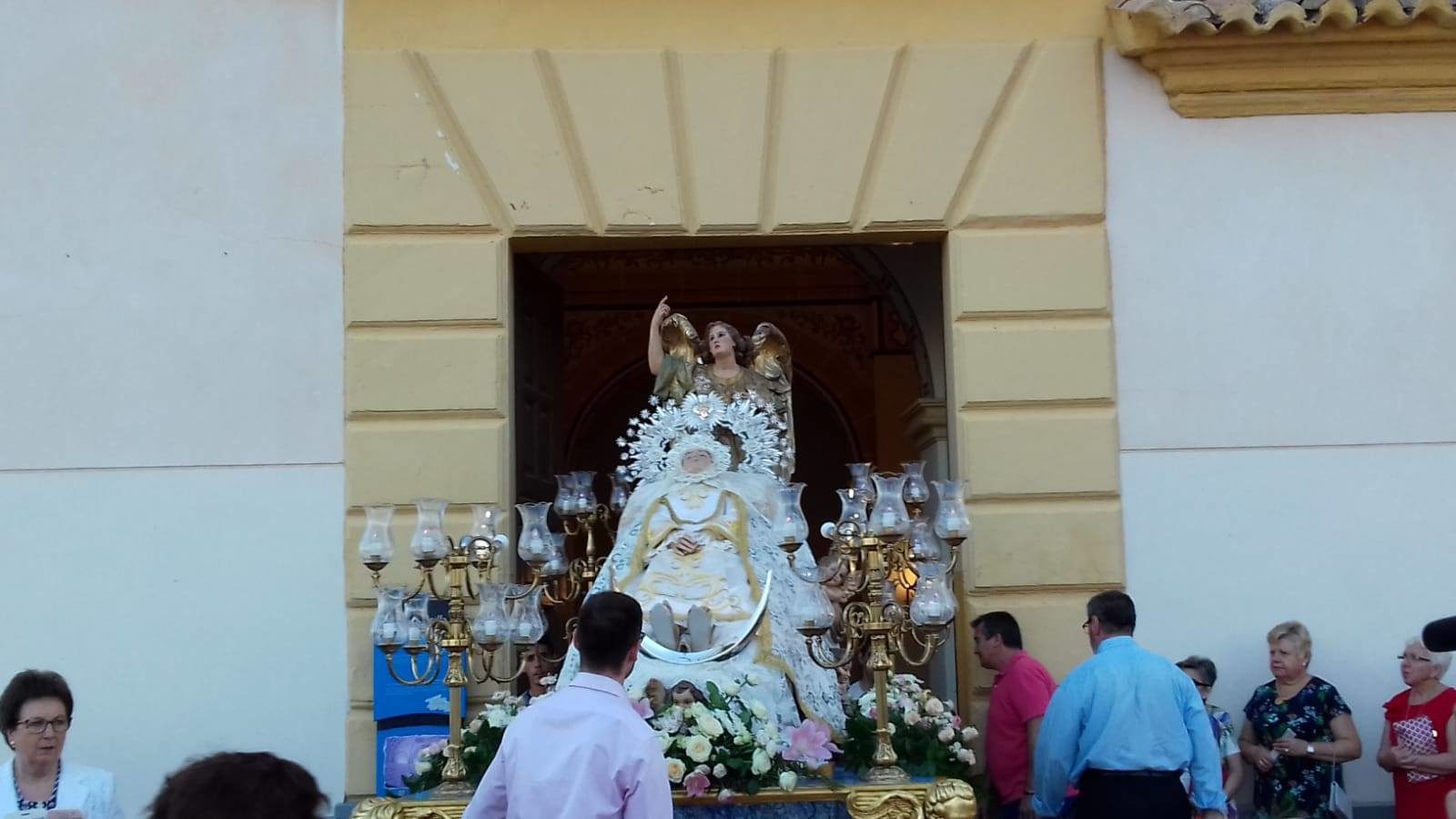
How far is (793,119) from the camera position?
7.53 meters

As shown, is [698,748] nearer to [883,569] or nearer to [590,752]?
[883,569]

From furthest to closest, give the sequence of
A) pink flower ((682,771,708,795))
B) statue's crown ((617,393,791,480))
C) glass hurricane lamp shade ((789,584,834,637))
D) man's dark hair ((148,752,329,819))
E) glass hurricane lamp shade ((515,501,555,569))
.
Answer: statue's crown ((617,393,791,480))
glass hurricane lamp shade ((515,501,555,569))
glass hurricane lamp shade ((789,584,834,637))
pink flower ((682,771,708,795))
man's dark hair ((148,752,329,819))

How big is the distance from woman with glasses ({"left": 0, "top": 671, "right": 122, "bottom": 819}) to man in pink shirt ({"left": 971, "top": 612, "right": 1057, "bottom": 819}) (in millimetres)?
3091

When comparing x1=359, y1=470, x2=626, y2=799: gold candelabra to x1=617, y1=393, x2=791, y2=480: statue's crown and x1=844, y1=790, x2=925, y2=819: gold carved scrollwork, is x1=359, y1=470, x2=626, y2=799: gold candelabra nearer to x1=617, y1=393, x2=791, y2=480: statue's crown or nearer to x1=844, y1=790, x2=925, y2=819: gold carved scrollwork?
x1=617, y1=393, x2=791, y2=480: statue's crown

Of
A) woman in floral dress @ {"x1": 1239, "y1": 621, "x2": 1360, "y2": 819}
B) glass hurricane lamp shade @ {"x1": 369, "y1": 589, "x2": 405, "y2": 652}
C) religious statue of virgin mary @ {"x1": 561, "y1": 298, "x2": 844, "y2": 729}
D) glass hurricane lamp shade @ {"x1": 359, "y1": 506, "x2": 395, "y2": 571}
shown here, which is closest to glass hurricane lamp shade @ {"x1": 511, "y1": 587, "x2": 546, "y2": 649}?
religious statue of virgin mary @ {"x1": 561, "y1": 298, "x2": 844, "y2": 729}

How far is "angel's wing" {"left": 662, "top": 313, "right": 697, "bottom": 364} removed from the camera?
7.54m

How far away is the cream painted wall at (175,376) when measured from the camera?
23.6 ft

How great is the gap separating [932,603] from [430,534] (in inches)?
66.2

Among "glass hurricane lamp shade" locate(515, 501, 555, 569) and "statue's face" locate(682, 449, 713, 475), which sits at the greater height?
"statue's face" locate(682, 449, 713, 475)

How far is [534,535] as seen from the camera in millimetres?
6512

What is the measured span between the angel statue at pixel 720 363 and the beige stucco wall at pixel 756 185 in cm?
43

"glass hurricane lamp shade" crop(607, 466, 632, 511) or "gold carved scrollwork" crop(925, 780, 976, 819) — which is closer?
"gold carved scrollwork" crop(925, 780, 976, 819)

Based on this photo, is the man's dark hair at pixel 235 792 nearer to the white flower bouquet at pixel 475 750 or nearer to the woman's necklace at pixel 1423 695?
the white flower bouquet at pixel 475 750

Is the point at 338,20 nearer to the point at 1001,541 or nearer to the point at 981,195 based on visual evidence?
the point at 981,195
